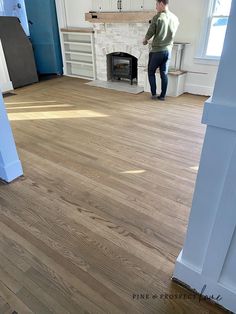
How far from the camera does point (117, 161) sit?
2.46 m

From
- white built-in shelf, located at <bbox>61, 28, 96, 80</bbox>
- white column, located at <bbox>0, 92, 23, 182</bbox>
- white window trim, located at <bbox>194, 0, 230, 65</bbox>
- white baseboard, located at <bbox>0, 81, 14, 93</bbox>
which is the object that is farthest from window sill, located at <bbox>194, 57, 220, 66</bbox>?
white baseboard, located at <bbox>0, 81, 14, 93</bbox>

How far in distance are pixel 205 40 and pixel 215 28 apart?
0.71 ft

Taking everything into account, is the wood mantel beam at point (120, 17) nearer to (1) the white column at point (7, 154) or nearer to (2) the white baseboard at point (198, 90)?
(2) the white baseboard at point (198, 90)

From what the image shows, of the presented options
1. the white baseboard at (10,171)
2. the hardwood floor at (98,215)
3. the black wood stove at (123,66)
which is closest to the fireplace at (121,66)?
the black wood stove at (123,66)

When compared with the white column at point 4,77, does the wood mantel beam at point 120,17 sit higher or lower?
higher

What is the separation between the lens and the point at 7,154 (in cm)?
205

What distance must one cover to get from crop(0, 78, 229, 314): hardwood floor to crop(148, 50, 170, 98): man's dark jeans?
2.89 feet

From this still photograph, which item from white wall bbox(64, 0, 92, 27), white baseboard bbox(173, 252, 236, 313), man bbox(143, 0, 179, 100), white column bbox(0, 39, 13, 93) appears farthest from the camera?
white wall bbox(64, 0, 92, 27)

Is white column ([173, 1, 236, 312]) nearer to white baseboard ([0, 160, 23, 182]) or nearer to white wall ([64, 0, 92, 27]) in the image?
white baseboard ([0, 160, 23, 182])

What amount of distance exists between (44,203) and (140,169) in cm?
93

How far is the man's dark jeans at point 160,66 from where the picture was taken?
380cm

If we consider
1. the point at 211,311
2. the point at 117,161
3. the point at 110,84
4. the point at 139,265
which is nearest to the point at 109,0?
the point at 110,84

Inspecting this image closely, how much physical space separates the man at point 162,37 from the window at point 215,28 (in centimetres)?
60

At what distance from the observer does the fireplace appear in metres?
4.85
